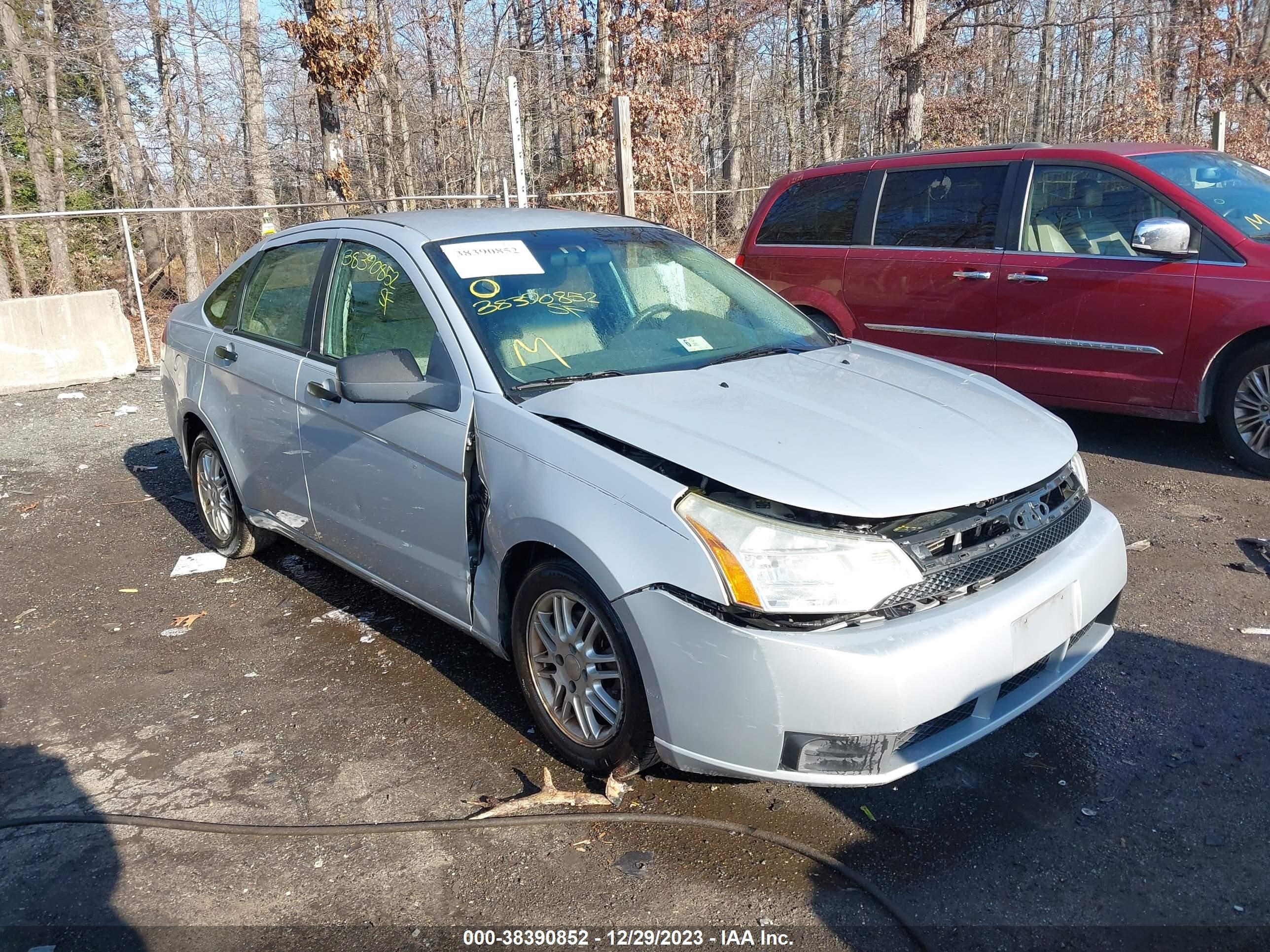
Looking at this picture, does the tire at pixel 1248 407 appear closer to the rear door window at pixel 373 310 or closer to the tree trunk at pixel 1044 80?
the rear door window at pixel 373 310

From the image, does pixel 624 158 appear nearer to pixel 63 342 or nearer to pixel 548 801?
pixel 548 801

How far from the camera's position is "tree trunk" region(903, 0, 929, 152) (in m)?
15.9

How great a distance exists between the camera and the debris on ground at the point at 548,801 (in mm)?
3078

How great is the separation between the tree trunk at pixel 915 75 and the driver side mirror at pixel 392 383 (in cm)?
1393

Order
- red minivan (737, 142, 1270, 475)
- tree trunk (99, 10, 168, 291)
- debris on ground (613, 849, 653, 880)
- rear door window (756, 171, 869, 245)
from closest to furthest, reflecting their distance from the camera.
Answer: debris on ground (613, 849, 653, 880) → red minivan (737, 142, 1270, 475) → rear door window (756, 171, 869, 245) → tree trunk (99, 10, 168, 291)

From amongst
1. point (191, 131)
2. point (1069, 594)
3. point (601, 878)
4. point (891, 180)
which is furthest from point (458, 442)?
point (191, 131)

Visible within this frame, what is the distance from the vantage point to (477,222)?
4.12 metres

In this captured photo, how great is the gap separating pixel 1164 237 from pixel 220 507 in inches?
217

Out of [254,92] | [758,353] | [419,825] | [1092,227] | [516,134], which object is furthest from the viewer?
[254,92]

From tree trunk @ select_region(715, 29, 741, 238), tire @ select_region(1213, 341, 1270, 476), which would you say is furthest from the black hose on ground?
tree trunk @ select_region(715, 29, 741, 238)

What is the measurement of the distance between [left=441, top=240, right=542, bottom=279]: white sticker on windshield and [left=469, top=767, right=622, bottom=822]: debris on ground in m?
1.84

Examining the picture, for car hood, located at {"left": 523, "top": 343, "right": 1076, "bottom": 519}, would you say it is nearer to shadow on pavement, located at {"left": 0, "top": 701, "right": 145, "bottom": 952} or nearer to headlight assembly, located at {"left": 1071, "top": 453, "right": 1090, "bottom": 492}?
headlight assembly, located at {"left": 1071, "top": 453, "right": 1090, "bottom": 492}

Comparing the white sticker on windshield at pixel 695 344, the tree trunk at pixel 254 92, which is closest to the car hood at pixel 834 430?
the white sticker on windshield at pixel 695 344

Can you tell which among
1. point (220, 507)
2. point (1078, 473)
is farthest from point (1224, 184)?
point (220, 507)
